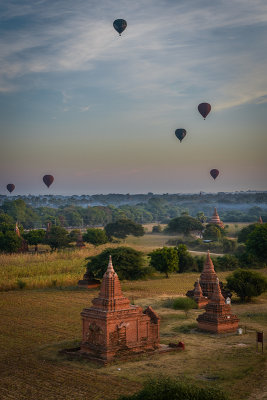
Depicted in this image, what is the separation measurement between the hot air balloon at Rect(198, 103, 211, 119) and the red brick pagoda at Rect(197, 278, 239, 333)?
38.3 m

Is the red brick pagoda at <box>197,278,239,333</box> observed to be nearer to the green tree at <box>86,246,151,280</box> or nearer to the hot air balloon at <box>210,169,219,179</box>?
the green tree at <box>86,246,151,280</box>

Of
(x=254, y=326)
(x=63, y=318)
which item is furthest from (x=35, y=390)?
(x=254, y=326)

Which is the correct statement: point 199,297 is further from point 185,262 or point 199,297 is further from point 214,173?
point 214,173

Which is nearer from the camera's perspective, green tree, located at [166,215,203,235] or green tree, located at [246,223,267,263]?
green tree, located at [246,223,267,263]

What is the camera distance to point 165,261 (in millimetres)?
47844

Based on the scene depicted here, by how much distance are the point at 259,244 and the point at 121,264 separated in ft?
52.6

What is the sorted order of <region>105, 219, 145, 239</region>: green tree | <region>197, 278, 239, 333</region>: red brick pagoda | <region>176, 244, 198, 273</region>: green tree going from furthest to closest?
<region>105, 219, 145, 239</region>: green tree
<region>176, 244, 198, 273</region>: green tree
<region>197, 278, 239, 333</region>: red brick pagoda

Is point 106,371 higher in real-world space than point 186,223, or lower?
lower

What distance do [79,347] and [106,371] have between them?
3334 millimetres

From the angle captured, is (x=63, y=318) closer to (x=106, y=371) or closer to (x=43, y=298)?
(x=43, y=298)

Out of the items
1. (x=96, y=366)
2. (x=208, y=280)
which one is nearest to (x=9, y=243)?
(x=208, y=280)

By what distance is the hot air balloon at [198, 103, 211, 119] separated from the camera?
61.8 metres

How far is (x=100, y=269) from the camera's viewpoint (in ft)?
139

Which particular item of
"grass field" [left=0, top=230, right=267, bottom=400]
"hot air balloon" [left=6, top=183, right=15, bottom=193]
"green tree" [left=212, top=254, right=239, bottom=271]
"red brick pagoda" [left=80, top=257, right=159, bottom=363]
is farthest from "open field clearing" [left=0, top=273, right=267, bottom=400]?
"hot air balloon" [left=6, top=183, right=15, bottom=193]
